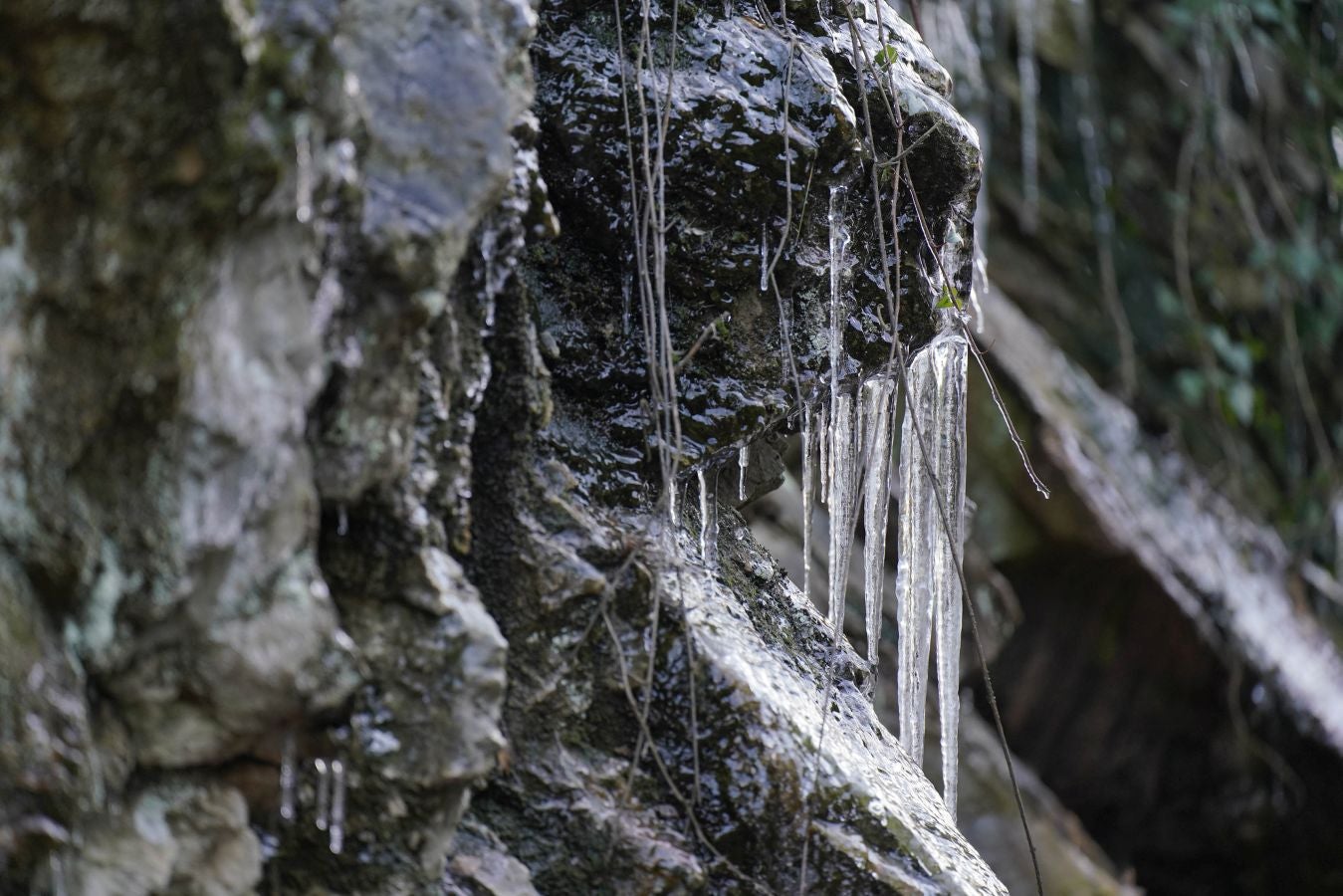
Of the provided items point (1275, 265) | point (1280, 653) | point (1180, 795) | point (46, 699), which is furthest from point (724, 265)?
point (1275, 265)

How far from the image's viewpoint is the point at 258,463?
1.42 meters

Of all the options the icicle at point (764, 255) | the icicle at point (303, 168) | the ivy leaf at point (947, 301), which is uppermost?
the icicle at point (303, 168)

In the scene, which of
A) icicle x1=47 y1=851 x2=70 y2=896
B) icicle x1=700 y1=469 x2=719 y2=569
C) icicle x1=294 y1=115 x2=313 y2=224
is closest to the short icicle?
icicle x1=47 y1=851 x2=70 y2=896

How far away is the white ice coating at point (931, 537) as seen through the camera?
2516 millimetres

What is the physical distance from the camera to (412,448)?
164 centimetres

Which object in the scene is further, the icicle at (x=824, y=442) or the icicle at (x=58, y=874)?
the icicle at (x=824, y=442)

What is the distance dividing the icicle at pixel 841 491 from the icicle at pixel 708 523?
270 millimetres

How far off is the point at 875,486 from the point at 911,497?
0.27ft

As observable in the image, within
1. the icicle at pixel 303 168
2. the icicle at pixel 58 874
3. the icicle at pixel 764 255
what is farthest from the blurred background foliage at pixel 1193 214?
the icicle at pixel 58 874

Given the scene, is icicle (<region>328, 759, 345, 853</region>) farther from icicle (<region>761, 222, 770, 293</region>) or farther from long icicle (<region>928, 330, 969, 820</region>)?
long icicle (<region>928, 330, 969, 820</region>)

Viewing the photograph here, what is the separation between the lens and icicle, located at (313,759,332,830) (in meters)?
1.57

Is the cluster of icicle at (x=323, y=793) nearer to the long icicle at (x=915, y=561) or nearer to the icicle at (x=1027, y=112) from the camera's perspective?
the long icicle at (x=915, y=561)

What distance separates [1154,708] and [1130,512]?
0.94 metres

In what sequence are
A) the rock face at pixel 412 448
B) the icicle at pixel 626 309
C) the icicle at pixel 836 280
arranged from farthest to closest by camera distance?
the icicle at pixel 836 280, the icicle at pixel 626 309, the rock face at pixel 412 448
